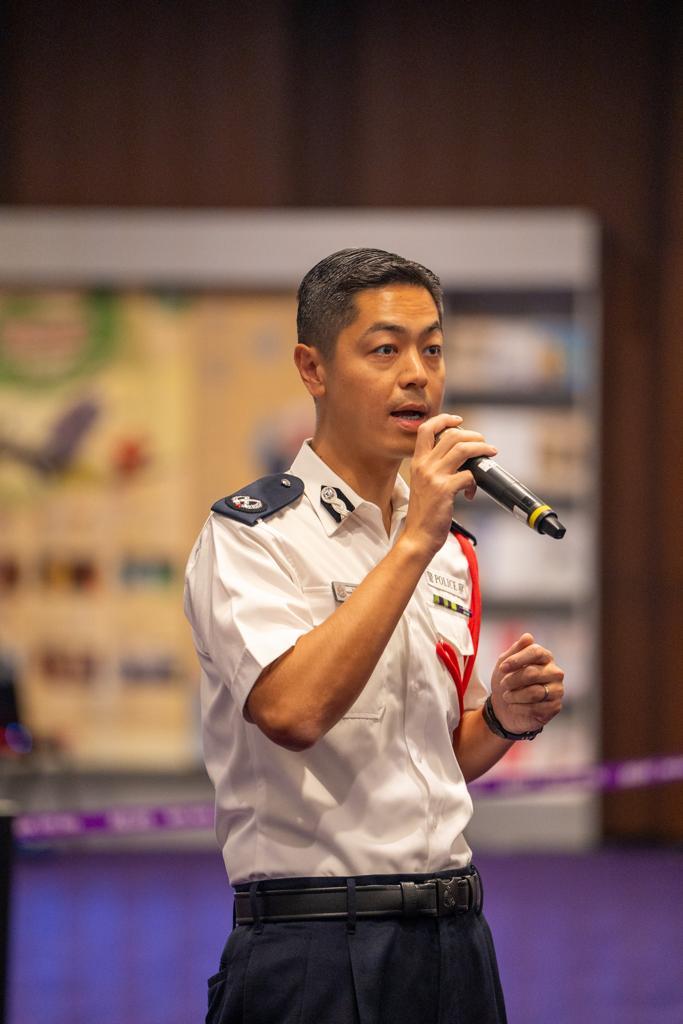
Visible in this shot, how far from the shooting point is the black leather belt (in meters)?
1.66

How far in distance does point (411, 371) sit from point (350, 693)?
0.44 m

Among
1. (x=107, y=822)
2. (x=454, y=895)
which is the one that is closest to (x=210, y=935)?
(x=107, y=822)

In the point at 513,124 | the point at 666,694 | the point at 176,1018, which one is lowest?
the point at 176,1018

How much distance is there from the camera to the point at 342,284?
1837 millimetres

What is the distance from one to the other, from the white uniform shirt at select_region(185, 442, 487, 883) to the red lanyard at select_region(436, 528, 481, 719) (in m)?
0.02

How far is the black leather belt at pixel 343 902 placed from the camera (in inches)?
65.4

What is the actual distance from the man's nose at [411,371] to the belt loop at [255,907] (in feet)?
2.12

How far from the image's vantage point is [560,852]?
6.85 meters

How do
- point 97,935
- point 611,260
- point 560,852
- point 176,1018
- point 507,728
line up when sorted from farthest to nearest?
1. point 611,260
2. point 560,852
3. point 97,935
4. point 176,1018
5. point 507,728

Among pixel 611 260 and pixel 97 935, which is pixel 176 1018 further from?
pixel 611 260

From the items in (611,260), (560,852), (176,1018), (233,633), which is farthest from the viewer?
(611,260)

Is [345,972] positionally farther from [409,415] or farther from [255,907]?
[409,415]

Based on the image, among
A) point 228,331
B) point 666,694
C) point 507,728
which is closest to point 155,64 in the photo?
point 228,331

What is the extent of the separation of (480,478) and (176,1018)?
112 inches
